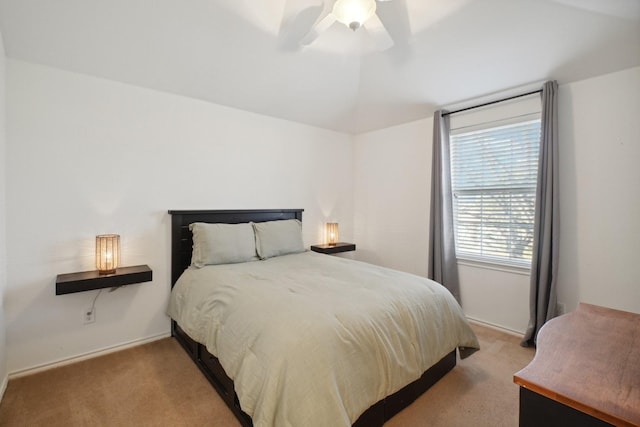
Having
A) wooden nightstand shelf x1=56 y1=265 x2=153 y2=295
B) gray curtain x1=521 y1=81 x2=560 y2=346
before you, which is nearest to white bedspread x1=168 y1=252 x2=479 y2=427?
wooden nightstand shelf x1=56 y1=265 x2=153 y2=295

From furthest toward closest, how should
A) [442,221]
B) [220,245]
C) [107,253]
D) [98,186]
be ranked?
[442,221], [220,245], [98,186], [107,253]

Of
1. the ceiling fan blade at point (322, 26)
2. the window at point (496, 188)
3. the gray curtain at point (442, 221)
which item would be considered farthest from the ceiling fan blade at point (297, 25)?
the window at point (496, 188)

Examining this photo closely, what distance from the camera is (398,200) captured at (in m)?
3.87

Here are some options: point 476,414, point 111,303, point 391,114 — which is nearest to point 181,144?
point 111,303

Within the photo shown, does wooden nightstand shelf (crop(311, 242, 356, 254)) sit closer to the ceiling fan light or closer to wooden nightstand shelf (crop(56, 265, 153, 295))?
wooden nightstand shelf (crop(56, 265, 153, 295))

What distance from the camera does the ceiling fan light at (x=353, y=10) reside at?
69.2 inches

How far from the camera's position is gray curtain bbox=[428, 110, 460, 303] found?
3.27 metres

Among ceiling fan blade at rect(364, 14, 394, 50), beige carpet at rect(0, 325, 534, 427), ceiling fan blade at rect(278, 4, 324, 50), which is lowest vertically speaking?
beige carpet at rect(0, 325, 534, 427)

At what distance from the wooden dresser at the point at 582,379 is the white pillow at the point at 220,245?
229cm

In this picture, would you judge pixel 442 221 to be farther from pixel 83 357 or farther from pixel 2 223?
pixel 2 223

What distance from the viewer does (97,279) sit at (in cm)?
220

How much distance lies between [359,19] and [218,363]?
92.5 inches

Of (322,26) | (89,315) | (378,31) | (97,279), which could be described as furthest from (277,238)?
(378,31)

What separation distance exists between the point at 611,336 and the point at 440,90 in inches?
101
